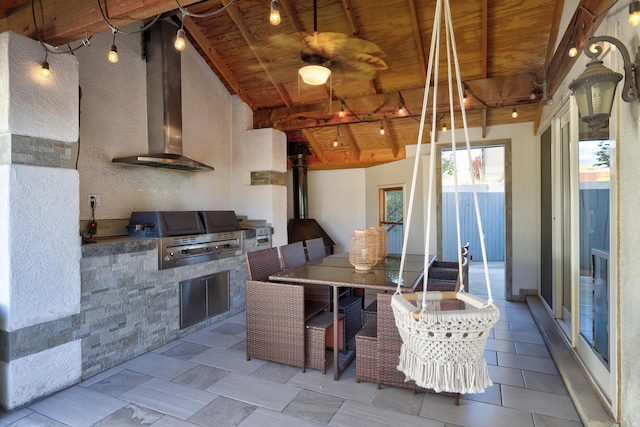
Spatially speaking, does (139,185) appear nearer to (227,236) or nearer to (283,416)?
(227,236)

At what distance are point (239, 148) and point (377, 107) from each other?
2.20 m

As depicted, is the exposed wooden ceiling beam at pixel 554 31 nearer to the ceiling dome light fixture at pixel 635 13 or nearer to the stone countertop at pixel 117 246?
the ceiling dome light fixture at pixel 635 13

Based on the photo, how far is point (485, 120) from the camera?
5.20m

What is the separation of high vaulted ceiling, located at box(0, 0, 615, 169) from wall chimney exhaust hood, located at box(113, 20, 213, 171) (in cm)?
39

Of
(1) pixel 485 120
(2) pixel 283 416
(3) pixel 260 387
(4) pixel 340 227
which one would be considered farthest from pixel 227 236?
(1) pixel 485 120

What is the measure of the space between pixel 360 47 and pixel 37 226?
2.77 meters

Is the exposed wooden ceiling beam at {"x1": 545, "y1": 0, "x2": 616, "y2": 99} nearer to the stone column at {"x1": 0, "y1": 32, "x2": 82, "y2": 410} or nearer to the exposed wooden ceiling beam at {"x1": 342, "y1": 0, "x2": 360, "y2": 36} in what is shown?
the exposed wooden ceiling beam at {"x1": 342, "y1": 0, "x2": 360, "y2": 36}

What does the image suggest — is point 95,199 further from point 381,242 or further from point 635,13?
point 635,13

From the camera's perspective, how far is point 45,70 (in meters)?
2.51

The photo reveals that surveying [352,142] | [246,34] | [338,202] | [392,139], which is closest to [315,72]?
[246,34]

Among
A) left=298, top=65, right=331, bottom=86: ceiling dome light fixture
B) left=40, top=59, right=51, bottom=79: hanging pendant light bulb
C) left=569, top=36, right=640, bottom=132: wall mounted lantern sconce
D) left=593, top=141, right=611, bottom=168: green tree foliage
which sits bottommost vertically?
left=593, top=141, right=611, bottom=168: green tree foliage

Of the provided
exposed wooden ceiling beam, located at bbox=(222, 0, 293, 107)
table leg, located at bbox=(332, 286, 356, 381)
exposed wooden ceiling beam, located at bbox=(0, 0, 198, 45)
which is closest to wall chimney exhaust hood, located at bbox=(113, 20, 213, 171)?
exposed wooden ceiling beam, located at bbox=(222, 0, 293, 107)

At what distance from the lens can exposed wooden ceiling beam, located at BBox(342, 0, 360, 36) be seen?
3775 mm

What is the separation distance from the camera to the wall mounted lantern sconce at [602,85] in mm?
1745
